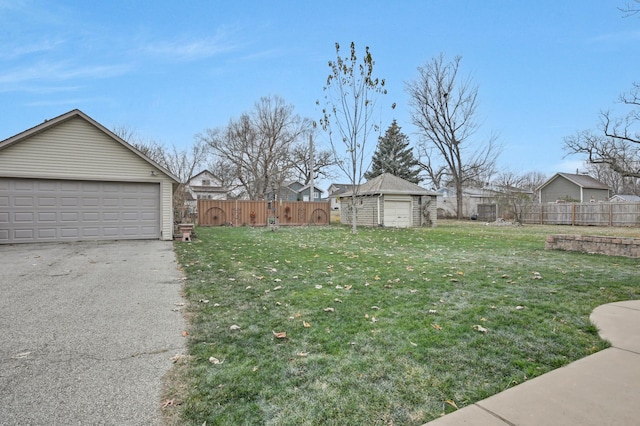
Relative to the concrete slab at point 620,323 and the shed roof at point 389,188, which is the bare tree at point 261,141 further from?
the concrete slab at point 620,323

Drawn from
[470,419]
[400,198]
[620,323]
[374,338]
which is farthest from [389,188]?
[470,419]

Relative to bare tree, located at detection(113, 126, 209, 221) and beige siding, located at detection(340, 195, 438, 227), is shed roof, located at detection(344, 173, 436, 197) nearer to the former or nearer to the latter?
beige siding, located at detection(340, 195, 438, 227)

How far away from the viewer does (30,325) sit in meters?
3.51

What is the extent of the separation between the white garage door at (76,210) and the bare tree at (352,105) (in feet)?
26.6

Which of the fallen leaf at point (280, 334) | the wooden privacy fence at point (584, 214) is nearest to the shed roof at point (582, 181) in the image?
the wooden privacy fence at point (584, 214)

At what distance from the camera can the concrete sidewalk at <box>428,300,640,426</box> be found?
1772 millimetres

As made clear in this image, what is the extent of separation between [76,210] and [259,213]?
1130 cm

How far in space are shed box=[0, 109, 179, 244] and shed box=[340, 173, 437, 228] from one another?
11423mm

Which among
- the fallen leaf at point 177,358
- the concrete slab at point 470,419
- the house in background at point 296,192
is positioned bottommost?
the fallen leaf at point 177,358

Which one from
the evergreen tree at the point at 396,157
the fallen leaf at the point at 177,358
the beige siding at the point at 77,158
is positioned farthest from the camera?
the evergreen tree at the point at 396,157

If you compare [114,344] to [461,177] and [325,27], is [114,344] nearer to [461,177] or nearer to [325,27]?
[325,27]

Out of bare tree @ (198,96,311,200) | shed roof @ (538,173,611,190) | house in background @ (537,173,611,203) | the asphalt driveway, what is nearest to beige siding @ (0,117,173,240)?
the asphalt driveway

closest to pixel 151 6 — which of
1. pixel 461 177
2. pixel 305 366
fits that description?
pixel 305 366

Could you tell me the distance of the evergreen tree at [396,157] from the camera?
34500 mm
